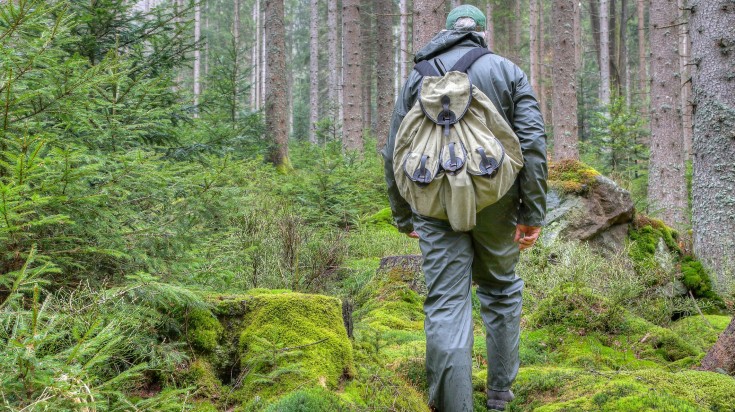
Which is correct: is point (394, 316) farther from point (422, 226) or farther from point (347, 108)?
point (347, 108)

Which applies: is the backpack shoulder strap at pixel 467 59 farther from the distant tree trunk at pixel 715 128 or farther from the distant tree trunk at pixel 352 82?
the distant tree trunk at pixel 352 82

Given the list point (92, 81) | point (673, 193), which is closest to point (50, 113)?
point (92, 81)

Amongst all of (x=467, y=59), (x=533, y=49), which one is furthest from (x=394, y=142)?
(x=533, y=49)

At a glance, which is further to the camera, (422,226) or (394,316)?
(394,316)

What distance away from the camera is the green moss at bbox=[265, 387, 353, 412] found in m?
2.45

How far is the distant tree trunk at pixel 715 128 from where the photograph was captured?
19.6 feet

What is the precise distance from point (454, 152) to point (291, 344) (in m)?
1.33

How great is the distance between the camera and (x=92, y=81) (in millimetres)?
3242

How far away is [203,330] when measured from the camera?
10.1ft

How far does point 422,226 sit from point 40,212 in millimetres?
1897

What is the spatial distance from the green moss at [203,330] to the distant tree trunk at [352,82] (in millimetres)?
11279

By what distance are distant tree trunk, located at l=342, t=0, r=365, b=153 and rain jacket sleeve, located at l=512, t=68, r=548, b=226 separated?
11311mm

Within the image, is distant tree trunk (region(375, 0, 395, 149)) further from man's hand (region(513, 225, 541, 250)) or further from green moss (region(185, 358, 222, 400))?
green moss (region(185, 358, 222, 400))

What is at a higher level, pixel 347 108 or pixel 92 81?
pixel 347 108
